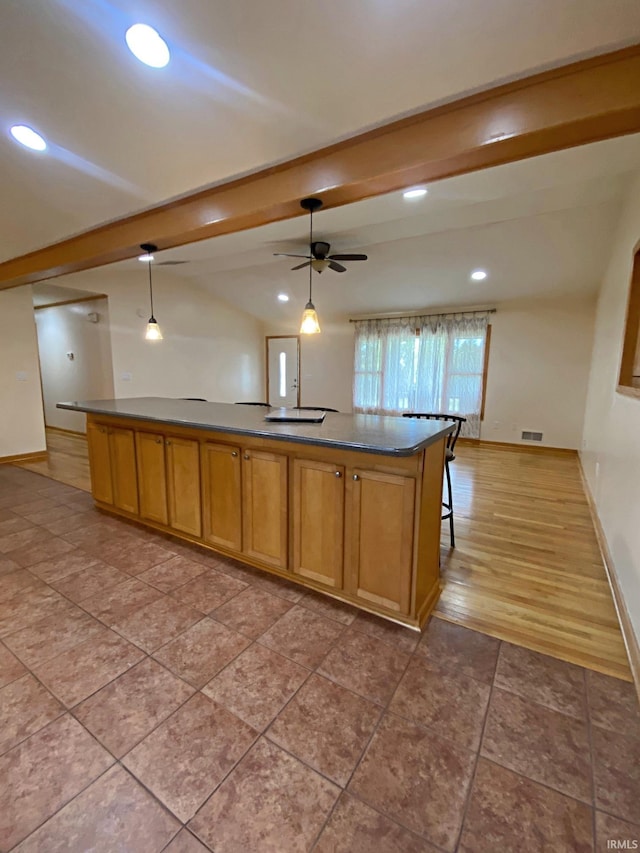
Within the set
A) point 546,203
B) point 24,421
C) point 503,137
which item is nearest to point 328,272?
point 546,203

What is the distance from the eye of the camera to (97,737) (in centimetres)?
129

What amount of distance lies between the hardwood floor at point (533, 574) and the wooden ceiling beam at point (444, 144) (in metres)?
2.25

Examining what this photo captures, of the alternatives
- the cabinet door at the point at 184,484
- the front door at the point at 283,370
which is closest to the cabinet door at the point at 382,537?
the cabinet door at the point at 184,484

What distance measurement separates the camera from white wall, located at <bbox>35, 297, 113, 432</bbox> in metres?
5.71

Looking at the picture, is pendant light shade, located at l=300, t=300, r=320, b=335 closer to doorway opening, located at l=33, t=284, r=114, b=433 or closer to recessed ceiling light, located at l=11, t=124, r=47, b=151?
recessed ceiling light, located at l=11, t=124, r=47, b=151

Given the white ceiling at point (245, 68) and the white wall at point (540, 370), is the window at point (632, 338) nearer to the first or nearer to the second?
the white ceiling at point (245, 68)

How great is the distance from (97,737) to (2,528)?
2417 millimetres

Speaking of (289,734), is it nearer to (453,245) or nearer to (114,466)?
(114,466)

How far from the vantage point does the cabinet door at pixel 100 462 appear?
311 centimetres

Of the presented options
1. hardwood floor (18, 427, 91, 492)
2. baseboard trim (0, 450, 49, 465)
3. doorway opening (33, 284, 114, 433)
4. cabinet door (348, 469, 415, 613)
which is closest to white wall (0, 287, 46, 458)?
baseboard trim (0, 450, 49, 465)

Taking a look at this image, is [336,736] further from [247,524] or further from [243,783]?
[247,524]

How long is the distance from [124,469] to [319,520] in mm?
1886

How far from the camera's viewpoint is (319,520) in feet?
6.61

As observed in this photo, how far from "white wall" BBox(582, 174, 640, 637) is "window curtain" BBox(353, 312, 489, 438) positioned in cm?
193
